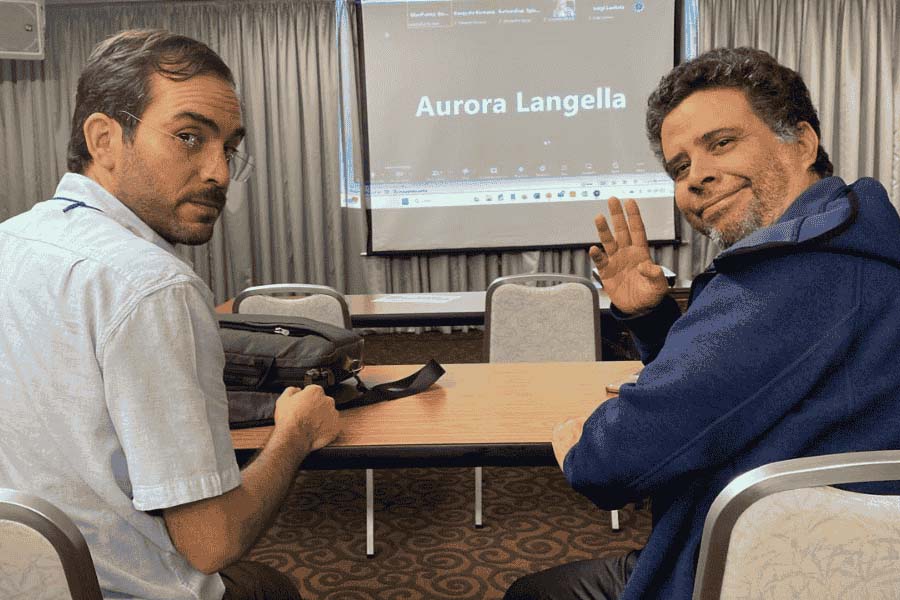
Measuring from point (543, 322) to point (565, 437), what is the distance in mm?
1512

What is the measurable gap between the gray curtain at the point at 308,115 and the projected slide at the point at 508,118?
322 millimetres

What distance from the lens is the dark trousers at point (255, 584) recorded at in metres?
1.39

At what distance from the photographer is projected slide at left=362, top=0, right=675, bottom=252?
5820 mm

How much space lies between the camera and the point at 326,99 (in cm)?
625

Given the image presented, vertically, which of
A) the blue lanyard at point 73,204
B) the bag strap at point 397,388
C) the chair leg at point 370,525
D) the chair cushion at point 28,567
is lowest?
the chair leg at point 370,525

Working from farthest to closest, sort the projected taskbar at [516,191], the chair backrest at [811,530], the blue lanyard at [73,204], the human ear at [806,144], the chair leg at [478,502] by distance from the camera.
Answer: the projected taskbar at [516,191] → the chair leg at [478,502] → the human ear at [806,144] → the blue lanyard at [73,204] → the chair backrest at [811,530]

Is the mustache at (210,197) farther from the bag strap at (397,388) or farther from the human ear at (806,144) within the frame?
the human ear at (806,144)

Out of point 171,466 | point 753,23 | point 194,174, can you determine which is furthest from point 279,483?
point 753,23

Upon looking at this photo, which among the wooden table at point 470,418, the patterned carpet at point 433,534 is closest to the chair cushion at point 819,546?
the wooden table at point 470,418

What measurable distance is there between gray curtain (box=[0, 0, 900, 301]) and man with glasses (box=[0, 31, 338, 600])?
5.19 m

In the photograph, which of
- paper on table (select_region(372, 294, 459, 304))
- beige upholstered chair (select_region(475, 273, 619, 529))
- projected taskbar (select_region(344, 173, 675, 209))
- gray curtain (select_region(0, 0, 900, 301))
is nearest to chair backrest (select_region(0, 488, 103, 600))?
beige upholstered chair (select_region(475, 273, 619, 529))

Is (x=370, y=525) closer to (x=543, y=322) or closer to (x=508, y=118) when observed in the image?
(x=543, y=322)

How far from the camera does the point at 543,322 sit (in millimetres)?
2854

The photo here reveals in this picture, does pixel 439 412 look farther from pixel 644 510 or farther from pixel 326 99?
pixel 326 99
